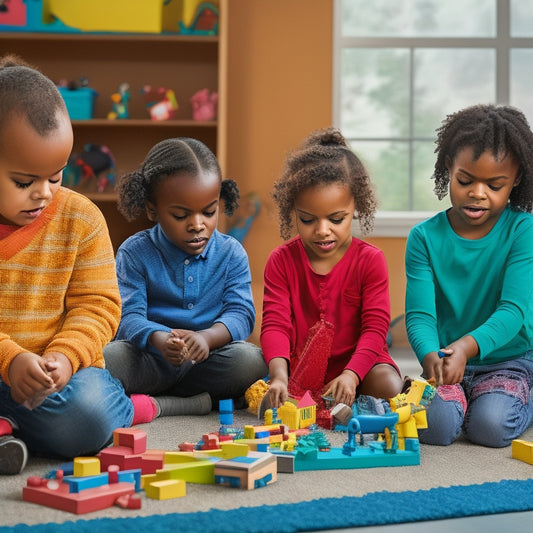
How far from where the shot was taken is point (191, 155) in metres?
1.77

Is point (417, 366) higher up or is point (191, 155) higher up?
point (191, 155)

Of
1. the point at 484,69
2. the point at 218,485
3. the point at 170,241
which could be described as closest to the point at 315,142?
the point at 170,241

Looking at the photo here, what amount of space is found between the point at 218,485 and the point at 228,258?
2.67 feet

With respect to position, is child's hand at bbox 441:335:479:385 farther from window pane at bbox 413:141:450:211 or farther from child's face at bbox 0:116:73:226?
window pane at bbox 413:141:450:211

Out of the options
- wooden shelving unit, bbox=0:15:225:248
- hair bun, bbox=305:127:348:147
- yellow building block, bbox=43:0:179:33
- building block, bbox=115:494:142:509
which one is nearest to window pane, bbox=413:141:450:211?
wooden shelving unit, bbox=0:15:225:248

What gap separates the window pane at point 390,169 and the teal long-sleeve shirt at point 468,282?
1978 mm

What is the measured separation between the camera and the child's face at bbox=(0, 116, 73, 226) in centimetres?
116

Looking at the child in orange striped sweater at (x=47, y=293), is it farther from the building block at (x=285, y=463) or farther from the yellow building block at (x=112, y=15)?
the yellow building block at (x=112, y=15)

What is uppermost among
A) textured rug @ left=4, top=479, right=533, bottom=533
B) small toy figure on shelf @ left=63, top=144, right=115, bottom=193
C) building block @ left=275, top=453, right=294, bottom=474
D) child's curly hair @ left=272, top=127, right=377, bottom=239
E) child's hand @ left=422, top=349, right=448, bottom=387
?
small toy figure on shelf @ left=63, top=144, right=115, bottom=193

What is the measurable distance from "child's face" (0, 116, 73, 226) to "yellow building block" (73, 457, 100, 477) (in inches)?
15.6

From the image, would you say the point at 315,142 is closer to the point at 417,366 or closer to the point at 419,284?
the point at 419,284

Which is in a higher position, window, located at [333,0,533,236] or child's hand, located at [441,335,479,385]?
window, located at [333,0,533,236]

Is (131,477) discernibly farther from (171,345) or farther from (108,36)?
(108,36)

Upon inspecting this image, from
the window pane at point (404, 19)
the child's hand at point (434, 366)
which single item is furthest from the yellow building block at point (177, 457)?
the window pane at point (404, 19)
